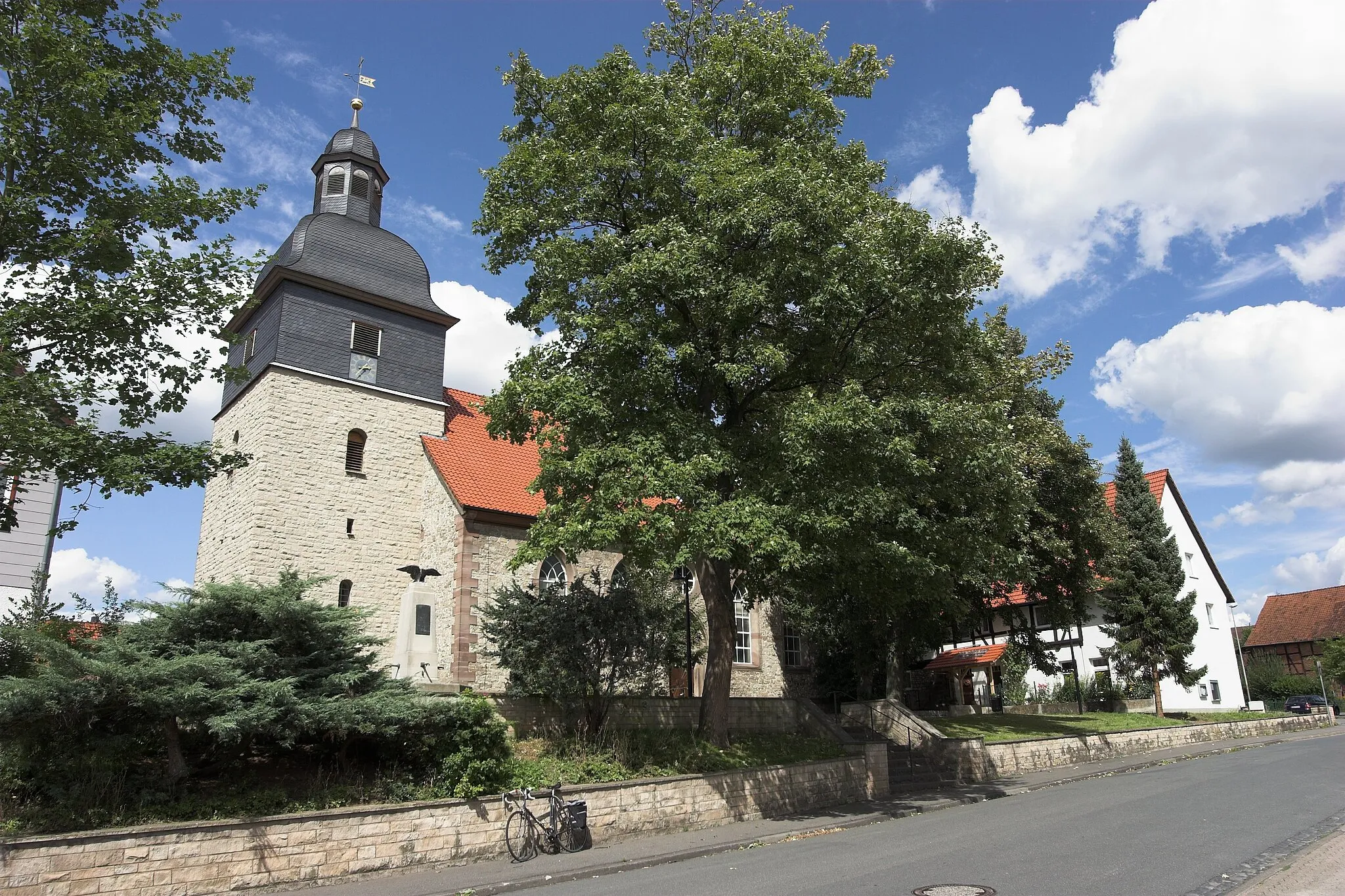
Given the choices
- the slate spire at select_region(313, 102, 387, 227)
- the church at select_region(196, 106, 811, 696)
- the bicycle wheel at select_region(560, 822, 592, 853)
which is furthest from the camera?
the slate spire at select_region(313, 102, 387, 227)

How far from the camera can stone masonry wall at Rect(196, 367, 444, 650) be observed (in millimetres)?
20547

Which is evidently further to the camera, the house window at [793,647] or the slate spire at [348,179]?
the house window at [793,647]

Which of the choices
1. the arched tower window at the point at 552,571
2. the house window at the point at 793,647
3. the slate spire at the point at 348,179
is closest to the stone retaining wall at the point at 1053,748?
the house window at the point at 793,647

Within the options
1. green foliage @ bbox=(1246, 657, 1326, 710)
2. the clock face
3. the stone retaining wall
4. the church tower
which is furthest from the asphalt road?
green foliage @ bbox=(1246, 657, 1326, 710)

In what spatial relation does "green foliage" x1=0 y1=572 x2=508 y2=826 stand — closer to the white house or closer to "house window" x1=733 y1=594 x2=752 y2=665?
"house window" x1=733 y1=594 x2=752 y2=665

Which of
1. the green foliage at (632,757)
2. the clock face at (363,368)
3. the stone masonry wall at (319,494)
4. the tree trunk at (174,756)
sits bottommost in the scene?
the green foliage at (632,757)

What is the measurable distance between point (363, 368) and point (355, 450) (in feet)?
7.48

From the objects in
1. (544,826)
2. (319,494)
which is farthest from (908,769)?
(319,494)

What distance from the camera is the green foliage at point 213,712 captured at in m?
9.23

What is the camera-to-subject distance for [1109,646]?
118 feet

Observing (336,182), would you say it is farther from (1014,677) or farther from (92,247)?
(1014,677)

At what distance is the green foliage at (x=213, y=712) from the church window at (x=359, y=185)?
16.3 m

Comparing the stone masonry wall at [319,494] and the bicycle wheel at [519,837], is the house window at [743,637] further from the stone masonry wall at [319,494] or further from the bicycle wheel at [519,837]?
the bicycle wheel at [519,837]

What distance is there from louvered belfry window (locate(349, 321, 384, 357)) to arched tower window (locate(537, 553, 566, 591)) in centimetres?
754
